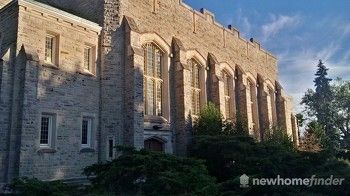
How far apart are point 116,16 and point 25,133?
734 cm

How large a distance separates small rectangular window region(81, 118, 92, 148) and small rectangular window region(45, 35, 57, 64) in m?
2.98

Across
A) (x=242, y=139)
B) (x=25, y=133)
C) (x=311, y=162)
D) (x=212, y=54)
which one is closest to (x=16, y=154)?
(x=25, y=133)

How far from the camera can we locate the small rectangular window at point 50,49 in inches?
584

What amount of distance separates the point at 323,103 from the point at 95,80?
1657 inches

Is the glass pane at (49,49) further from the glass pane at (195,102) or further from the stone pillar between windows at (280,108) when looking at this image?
the stone pillar between windows at (280,108)

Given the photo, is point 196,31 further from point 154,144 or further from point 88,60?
point 88,60

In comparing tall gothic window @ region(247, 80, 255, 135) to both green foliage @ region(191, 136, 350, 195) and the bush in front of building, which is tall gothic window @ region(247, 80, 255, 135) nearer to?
green foliage @ region(191, 136, 350, 195)

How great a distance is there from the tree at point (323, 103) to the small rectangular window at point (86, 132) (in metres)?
39.9

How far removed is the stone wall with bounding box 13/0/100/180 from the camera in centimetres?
1317

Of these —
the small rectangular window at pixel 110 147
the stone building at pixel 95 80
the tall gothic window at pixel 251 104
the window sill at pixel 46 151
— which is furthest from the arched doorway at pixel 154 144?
the tall gothic window at pixel 251 104

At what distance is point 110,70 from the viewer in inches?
653

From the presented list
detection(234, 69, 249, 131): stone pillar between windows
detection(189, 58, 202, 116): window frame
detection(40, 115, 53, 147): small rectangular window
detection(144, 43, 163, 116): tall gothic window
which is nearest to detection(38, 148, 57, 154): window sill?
detection(40, 115, 53, 147): small rectangular window

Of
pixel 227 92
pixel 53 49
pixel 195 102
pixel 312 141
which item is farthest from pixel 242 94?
pixel 53 49

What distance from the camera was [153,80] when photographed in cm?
1933
